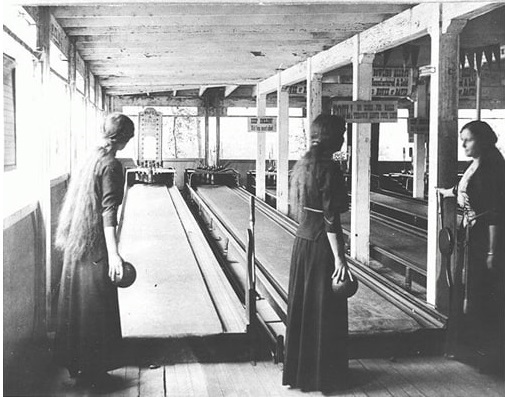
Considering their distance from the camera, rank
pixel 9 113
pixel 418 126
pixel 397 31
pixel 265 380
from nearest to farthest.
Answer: pixel 265 380, pixel 9 113, pixel 397 31, pixel 418 126

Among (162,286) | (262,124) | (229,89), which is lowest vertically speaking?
(162,286)

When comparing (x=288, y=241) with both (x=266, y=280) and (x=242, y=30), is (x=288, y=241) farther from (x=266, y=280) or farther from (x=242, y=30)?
(x=242, y=30)

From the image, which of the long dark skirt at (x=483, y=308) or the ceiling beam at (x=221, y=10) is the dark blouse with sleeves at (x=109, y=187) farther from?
the ceiling beam at (x=221, y=10)

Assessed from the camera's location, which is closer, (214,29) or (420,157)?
(214,29)

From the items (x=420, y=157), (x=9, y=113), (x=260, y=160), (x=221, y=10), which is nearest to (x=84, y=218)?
(x=9, y=113)

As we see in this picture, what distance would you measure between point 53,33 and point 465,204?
3.19 metres

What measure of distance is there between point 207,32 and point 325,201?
320 cm

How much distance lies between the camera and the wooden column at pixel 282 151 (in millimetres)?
9211

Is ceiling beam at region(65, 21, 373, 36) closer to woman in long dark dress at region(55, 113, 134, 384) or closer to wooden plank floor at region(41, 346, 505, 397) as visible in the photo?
woman in long dark dress at region(55, 113, 134, 384)

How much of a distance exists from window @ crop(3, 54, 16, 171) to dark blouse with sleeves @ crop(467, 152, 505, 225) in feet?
8.53

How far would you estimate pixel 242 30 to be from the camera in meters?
5.70

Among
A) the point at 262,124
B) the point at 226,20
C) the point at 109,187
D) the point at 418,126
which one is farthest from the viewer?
the point at 418,126

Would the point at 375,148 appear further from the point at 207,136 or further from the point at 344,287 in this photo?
the point at 344,287

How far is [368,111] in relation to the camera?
4.69 meters
